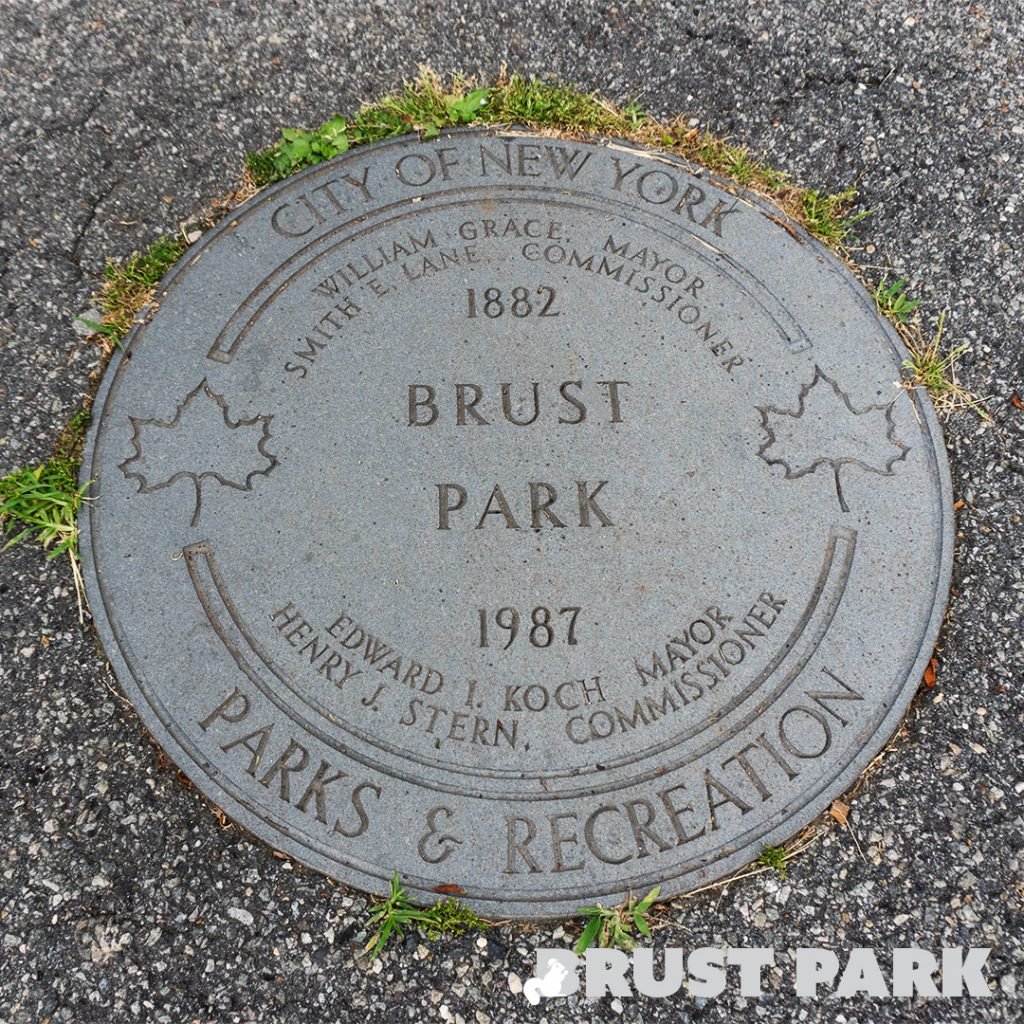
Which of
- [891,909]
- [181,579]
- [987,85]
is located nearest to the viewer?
[891,909]

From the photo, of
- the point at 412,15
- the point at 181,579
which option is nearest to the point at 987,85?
the point at 412,15

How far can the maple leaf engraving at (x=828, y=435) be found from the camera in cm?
181

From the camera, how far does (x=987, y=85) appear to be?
2.20 m

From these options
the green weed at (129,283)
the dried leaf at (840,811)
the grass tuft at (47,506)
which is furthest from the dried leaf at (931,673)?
the green weed at (129,283)

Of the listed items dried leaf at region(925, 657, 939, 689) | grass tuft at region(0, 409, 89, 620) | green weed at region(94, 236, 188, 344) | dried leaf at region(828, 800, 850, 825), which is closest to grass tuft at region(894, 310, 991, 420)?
dried leaf at region(925, 657, 939, 689)

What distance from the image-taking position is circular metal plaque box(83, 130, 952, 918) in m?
1.61

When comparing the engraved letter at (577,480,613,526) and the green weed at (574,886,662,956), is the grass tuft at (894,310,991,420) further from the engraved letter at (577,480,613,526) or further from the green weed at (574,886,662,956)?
the green weed at (574,886,662,956)

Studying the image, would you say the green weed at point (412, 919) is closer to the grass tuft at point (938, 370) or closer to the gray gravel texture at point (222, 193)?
the gray gravel texture at point (222, 193)

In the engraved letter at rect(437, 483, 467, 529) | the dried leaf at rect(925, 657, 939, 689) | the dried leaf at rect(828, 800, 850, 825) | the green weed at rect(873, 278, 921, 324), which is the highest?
the green weed at rect(873, 278, 921, 324)

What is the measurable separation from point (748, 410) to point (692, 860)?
0.87 metres

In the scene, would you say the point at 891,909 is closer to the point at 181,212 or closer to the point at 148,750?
the point at 148,750

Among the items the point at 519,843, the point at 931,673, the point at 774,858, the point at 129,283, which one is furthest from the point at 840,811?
the point at 129,283

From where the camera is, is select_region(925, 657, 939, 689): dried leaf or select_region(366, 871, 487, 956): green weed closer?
select_region(366, 871, 487, 956): green weed

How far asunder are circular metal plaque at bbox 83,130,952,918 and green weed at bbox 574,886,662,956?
0.04 meters
